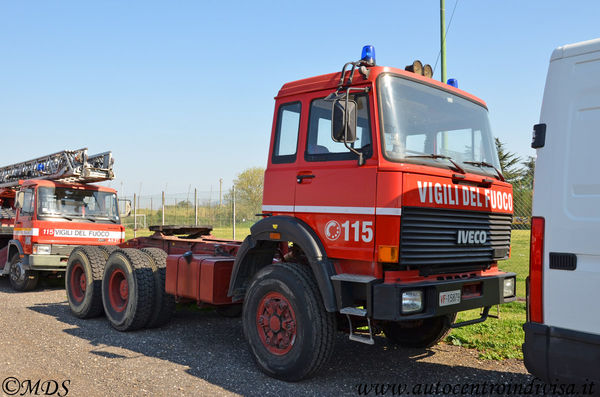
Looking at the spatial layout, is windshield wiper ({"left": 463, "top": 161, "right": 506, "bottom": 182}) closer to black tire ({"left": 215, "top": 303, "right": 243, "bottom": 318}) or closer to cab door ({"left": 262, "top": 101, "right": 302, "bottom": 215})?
cab door ({"left": 262, "top": 101, "right": 302, "bottom": 215})

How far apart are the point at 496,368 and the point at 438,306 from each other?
4.62ft

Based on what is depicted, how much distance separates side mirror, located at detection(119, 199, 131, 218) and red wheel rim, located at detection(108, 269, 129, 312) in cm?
381

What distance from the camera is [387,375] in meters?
5.13

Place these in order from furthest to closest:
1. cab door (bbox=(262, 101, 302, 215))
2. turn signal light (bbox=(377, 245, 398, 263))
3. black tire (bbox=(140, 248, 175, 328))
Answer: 1. black tire (bbox=(140, 248, 175, 328))
2. cab door (bbox=(262, 101, 302, 215))
3. turn signal light (bbox=(377, 245, 398, 263))

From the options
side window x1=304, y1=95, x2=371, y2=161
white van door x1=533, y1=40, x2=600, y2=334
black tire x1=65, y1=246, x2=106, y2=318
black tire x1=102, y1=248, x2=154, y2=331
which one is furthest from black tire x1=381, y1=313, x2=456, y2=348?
black tire x1=65, y1=246, x2=106, y2=318

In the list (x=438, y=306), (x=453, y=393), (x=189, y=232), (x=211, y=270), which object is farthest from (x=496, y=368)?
(x=189, y=232)

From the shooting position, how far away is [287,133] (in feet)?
17.9

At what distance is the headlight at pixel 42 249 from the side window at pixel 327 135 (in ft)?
23.2

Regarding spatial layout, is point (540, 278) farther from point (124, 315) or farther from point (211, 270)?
point (124, 315)

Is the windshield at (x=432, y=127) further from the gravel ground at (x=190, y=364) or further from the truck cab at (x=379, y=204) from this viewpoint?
the gravel ground at (x=190, y=364)

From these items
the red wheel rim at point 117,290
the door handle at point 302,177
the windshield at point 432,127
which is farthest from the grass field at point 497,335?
the red wheel rim at point 117,290

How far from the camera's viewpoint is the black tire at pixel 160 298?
686 cm

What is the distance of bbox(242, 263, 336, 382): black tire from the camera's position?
4.68 metres

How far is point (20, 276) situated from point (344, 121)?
8886 millimetres
